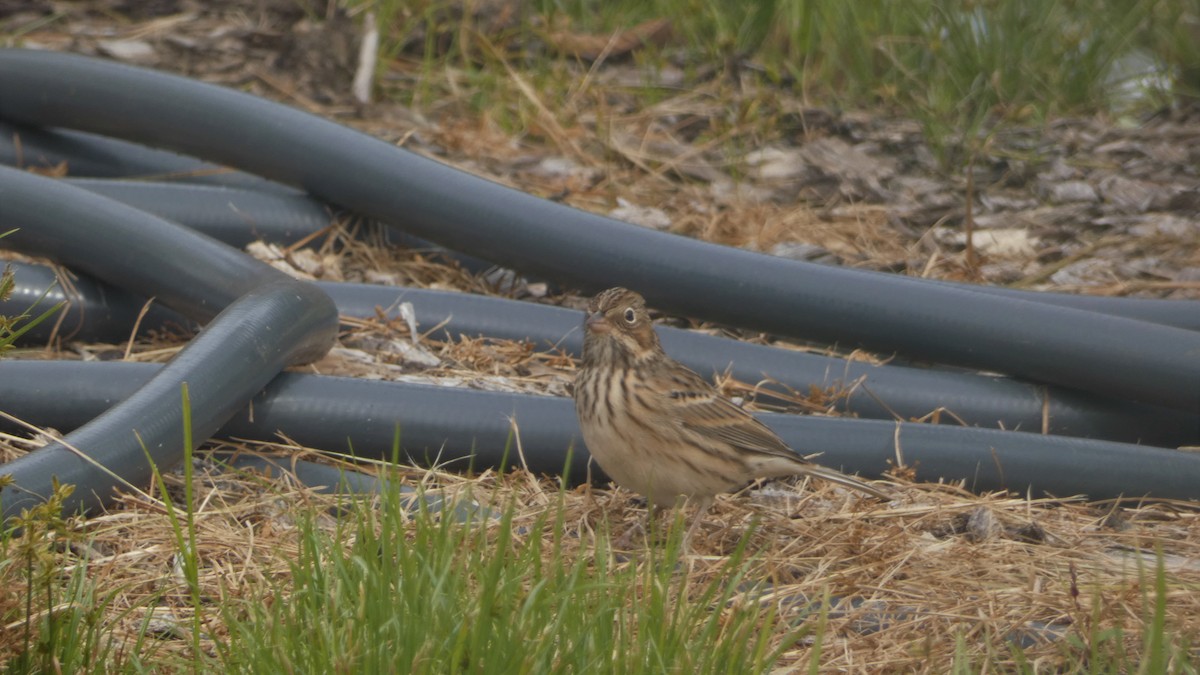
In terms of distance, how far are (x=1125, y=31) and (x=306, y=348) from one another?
18.3 feet

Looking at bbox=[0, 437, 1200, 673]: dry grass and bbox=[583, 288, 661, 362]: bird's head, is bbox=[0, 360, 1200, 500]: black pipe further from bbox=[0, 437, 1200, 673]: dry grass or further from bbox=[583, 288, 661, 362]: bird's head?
bbox=[583, 288, 661, 362]: bird's head

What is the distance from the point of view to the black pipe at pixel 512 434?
4.21 m

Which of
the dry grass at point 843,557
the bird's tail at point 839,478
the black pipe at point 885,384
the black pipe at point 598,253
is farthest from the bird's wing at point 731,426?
the black pipe at point 598,253

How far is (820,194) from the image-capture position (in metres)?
6.92

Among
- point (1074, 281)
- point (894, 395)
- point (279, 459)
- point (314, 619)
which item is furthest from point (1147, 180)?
point (314, 619)

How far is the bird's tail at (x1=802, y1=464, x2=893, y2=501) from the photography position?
4.15 m

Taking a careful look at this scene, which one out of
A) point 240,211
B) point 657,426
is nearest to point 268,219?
point 240,211

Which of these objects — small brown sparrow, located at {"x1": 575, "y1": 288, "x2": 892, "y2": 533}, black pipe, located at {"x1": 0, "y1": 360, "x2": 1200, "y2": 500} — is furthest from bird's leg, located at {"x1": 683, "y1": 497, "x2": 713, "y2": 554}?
black pipe, located at {"x1": 0, "y1": 360, "x2": 1200, "y2": 500}

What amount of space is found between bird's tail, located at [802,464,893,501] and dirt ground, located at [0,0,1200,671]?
0.22 feet

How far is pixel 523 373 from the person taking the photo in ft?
16.4

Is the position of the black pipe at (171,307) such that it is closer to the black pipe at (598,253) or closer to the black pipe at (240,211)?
the black pipe at (240,211)

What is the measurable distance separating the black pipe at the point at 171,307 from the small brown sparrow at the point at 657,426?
897mm

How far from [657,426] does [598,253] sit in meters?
1.08

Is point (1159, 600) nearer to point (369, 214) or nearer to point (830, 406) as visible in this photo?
point (830, 406)
